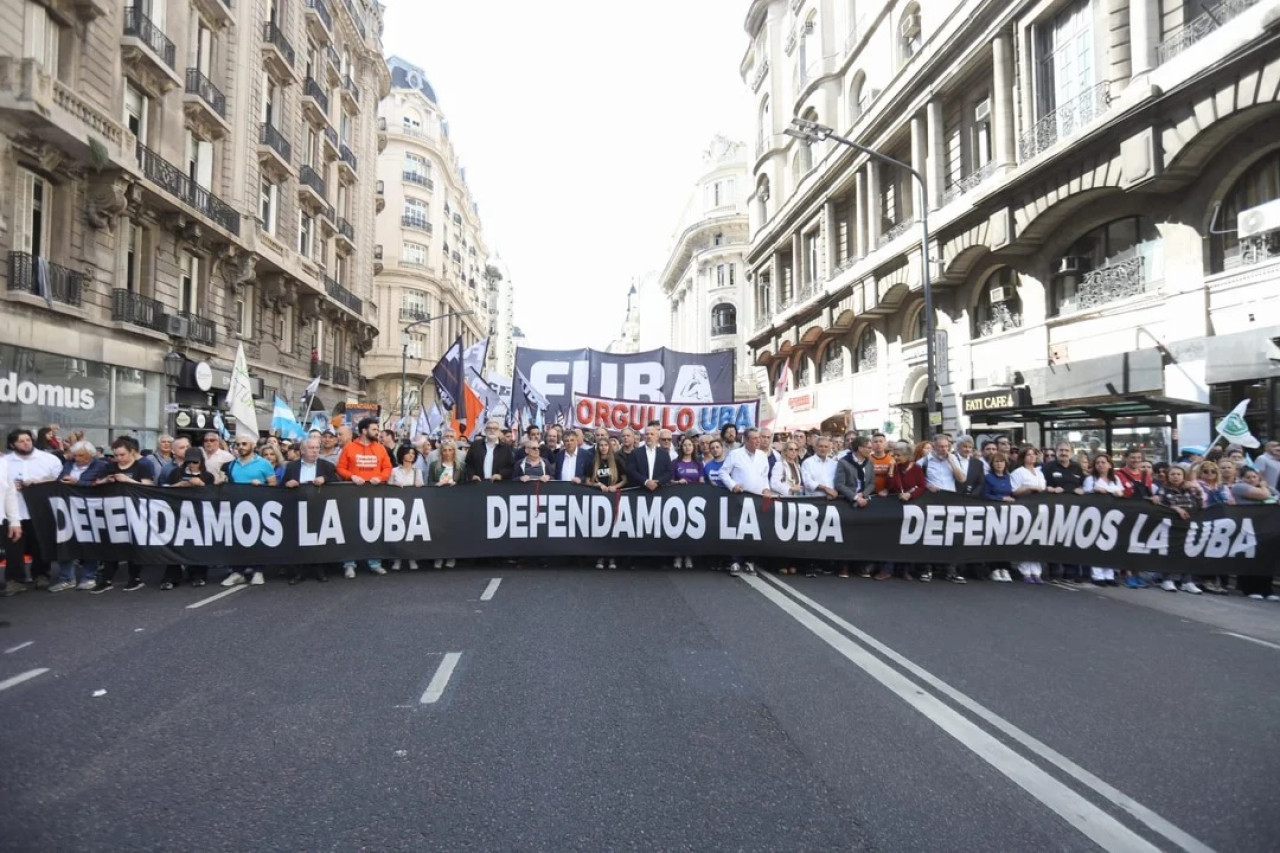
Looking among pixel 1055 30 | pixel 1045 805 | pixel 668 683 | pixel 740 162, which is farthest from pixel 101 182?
pixel 740 162

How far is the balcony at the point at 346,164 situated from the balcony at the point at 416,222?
20909 mm

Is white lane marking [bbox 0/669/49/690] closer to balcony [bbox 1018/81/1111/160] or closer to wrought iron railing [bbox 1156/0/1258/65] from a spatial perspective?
wrought iron railing [bbox 1156/0/1258/65]

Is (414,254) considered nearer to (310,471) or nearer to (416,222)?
(416,222)

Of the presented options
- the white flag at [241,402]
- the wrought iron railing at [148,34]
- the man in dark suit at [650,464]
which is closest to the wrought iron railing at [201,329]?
the wrought iron railing at [148,34]

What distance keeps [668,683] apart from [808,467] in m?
6.12

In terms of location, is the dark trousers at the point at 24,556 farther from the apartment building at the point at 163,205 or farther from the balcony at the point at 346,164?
the balcony at the point at 346,164

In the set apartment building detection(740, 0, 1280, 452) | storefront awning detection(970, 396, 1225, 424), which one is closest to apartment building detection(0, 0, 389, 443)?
apartment building detection(740, 0, 1280, 452)

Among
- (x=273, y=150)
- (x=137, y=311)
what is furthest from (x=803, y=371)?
(x=137, y=311)

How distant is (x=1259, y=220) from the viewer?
13172 millimetres

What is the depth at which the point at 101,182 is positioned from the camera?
722 inches

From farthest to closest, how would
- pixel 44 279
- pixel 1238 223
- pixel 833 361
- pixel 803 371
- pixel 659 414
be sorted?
pixel 803 371
pixel 833 361
pixel 44 279
pixel 659 414
pixel 1238 223

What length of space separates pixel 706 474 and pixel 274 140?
85.3 ft

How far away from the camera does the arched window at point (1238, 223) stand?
1346 cm

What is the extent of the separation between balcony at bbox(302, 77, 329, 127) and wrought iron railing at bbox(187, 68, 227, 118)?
715 centimetres
